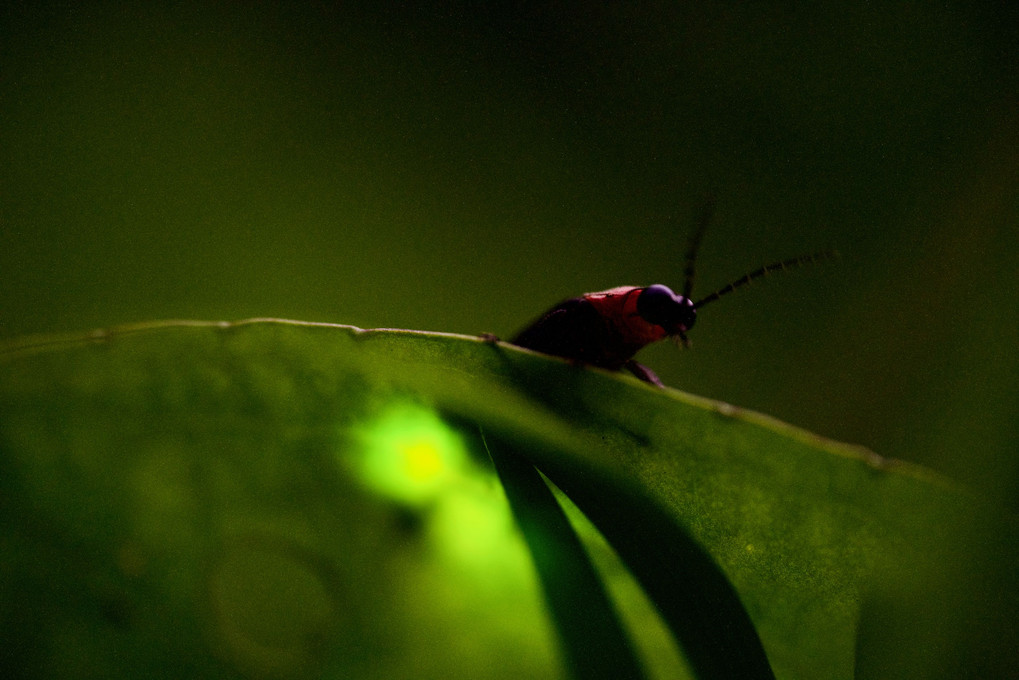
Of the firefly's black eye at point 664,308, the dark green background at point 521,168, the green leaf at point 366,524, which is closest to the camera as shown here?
the green leaf at point 366,524

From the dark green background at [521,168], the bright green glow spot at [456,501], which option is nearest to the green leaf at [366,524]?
the bright green glow spot at [456,501]

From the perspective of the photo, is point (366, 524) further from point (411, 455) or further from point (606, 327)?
point (606, 327)

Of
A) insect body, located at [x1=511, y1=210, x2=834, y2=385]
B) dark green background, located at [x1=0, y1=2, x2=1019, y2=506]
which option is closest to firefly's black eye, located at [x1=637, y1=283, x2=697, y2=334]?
insect body, located at [x1=511, y1=210, x2=834, y2=385]

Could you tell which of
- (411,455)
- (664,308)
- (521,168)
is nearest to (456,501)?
(411,455)

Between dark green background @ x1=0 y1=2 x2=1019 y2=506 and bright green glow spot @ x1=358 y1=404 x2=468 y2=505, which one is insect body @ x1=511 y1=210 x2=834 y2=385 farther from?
bright green glow spot @ x1=358 y1=404 x2=468 y2=505

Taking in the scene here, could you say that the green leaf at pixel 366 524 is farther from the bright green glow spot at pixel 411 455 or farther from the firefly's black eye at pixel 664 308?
the firefly's black eye at pixel 664 308

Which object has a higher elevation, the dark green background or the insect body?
the dark green background

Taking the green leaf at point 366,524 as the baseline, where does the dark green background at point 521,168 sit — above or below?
above
